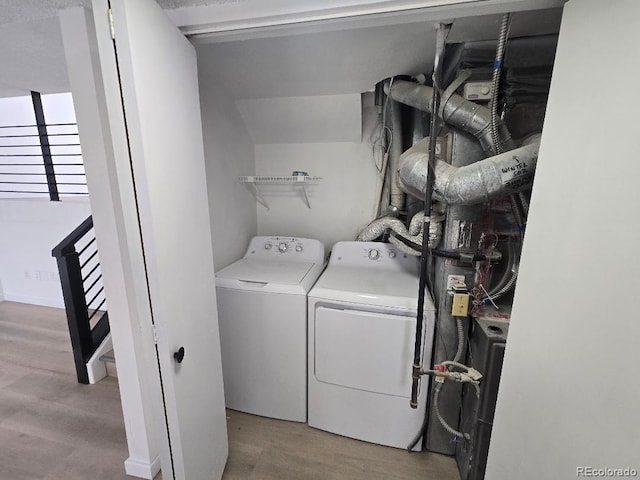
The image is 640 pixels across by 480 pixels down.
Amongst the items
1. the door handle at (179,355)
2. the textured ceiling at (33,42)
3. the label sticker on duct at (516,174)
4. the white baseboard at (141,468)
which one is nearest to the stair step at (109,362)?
the white baseboard at (141,468)

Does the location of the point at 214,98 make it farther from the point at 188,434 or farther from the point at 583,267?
the point at 583,267

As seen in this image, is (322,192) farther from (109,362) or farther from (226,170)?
(109,362)

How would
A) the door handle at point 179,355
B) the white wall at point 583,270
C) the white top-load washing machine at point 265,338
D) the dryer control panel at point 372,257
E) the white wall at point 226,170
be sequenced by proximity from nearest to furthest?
the white wall at point 583,270, the door handle at point 179,355, the white top-load washing machine at point 265,338, the white wall at point 226,170, the dryer control panel at point 372,257

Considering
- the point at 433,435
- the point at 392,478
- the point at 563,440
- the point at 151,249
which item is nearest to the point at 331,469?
the point at 392,478

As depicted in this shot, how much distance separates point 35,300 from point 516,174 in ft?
15.8

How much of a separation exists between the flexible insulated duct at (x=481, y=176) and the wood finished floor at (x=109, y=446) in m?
1.48

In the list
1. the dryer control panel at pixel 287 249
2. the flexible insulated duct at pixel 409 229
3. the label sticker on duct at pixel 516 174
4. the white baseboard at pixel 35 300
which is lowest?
the white baseboard at pixel 35 300

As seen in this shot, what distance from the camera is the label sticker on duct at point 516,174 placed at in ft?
3.52

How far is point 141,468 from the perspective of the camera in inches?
55.8

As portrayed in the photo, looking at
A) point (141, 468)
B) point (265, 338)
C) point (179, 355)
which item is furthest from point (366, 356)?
point (141, 468)

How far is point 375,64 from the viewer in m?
1.53

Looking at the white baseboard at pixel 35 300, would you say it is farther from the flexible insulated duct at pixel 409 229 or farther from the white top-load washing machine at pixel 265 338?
the flexible insulated duct at pixel 409 229

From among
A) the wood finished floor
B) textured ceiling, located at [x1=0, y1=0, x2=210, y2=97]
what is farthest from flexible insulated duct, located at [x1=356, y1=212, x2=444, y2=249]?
textured ceiling, located at [x1=0, y1=0, x2=210, y2=97]

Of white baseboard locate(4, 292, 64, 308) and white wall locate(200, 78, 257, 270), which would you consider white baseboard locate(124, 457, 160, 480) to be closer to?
white wall locate(200, 78, 257, 270)
